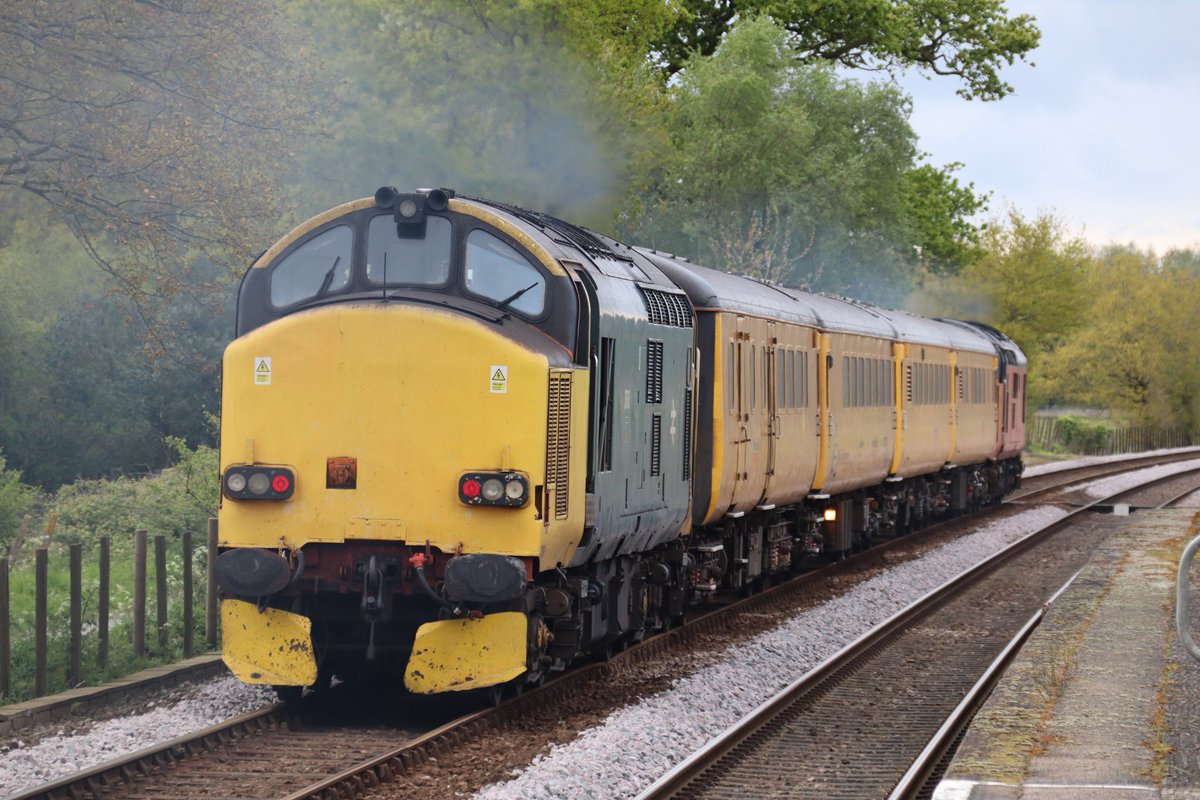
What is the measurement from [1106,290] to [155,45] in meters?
66.3

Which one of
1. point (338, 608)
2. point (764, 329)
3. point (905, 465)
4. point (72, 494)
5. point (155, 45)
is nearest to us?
point (338, 608)

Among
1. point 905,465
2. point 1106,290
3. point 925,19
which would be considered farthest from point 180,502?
point 1106,290

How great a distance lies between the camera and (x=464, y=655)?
32.4ft

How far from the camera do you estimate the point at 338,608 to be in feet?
33.7

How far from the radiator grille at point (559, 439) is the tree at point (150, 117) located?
9.23 meters

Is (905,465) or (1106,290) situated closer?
(905,465)

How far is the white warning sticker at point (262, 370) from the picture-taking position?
33.1 ft

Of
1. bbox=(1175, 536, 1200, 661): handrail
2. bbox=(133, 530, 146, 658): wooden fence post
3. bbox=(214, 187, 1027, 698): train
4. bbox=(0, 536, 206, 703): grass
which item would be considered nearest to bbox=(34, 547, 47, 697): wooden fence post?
bbox=(0, 536, 206, 703): grass

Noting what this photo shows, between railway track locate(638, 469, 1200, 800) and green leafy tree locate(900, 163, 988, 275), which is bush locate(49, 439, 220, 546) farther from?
green leafy tree locate(900, 163, 988, 275)

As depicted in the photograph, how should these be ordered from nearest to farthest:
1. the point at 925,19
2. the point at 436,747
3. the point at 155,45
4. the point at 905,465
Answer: the point at 436,747, the point at 155,45, the point at 905,465, the point at 925,19

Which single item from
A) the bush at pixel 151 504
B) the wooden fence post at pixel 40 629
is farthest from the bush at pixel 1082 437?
the wooden fence post at pixel 40 629

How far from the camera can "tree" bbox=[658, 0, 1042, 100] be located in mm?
49812

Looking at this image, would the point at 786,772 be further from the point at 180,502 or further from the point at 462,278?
the point at 180,502

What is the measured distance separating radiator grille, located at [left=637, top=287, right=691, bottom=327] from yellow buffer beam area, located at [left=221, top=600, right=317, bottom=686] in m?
3.91
